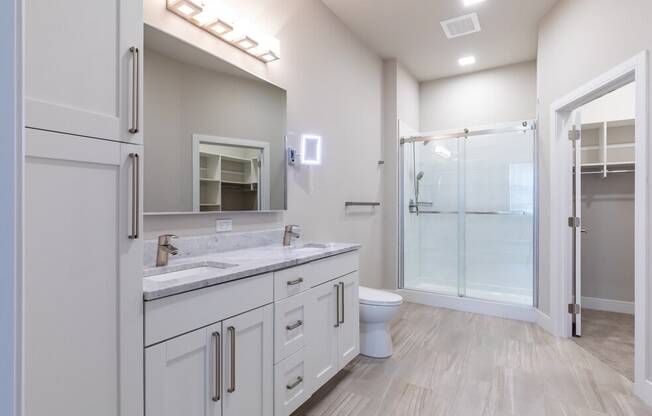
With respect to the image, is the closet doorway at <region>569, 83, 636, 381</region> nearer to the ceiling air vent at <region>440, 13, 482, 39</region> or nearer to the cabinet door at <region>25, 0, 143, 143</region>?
the ceiling air vent at <region>440, 13, 482, 39</region>

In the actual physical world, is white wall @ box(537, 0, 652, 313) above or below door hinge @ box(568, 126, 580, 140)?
above

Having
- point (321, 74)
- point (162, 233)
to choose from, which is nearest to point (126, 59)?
point (162, 233)

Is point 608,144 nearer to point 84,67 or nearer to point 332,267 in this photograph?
point 332,267

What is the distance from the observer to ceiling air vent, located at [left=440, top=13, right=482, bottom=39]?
3143 mm

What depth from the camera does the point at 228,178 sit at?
205 centimetres

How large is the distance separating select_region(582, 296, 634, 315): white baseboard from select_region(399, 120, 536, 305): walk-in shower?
709 mm

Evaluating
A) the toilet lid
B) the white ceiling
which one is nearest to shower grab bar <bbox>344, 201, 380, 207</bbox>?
the toilet lid

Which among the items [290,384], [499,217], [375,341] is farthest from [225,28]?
[499,217]

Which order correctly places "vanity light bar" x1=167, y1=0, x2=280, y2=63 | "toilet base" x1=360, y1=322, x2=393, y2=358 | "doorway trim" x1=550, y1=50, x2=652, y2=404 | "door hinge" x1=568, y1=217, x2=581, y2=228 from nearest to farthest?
"vanity light bar" x1=167, y1=0, x2=280, y2=63 < "doorway trim" x1=550, y1=50, x2=652, y2=404 < "toilet base" x1=360, y1=322, x2=393, y2=358 < "door hinge" x1=568, y1=217, x2=581, y2=228

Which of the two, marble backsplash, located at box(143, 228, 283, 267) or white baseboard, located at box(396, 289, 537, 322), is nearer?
marble backsplash, located at box(143, 228, 283, 267)

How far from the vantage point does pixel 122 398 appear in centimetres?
103

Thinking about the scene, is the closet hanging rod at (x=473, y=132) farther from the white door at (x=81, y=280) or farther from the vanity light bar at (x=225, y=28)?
the white door at (x=81, y=280)

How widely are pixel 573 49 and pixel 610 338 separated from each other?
93.5 inches

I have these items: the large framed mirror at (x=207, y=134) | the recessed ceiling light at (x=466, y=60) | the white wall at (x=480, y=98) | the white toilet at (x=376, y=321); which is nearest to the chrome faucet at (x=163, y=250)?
the large framed mirror at (x=207, y=134)
